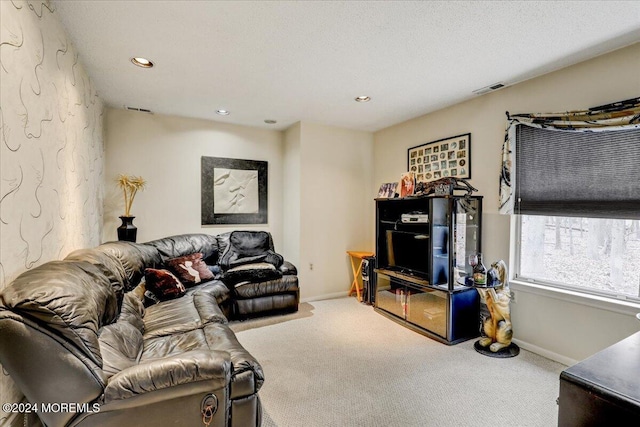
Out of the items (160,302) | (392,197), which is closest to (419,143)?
(392,197)

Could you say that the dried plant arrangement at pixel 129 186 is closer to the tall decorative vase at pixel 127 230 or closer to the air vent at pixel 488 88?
the tall decorative vase at pixel 127 230

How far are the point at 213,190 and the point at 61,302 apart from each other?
3253mm

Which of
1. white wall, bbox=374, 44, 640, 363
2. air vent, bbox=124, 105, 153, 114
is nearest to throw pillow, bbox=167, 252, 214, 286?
air vent, bbox=124, 105, 153, 114

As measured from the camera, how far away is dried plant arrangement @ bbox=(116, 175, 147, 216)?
3.70m

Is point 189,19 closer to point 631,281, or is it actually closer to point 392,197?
point 392,197

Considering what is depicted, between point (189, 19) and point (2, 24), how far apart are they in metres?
0.99

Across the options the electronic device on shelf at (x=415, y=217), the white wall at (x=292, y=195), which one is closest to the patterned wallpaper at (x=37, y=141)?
the white wall at (x=292, y=195)

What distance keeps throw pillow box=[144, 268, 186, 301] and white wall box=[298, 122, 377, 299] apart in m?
1.77

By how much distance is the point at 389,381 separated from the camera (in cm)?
232

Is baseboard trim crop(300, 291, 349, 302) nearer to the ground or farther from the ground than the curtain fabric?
nearer to the ground

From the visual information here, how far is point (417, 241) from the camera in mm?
3496

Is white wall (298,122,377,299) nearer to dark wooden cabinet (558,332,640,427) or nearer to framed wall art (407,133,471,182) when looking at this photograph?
framed wall art (407,133,471,182)

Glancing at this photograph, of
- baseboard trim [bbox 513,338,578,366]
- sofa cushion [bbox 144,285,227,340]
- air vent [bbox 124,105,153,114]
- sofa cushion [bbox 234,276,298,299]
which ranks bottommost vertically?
baseboard trim [bbox 513,338,578,366]

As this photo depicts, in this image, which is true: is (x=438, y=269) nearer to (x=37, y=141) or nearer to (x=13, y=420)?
(x=13, y=420)
